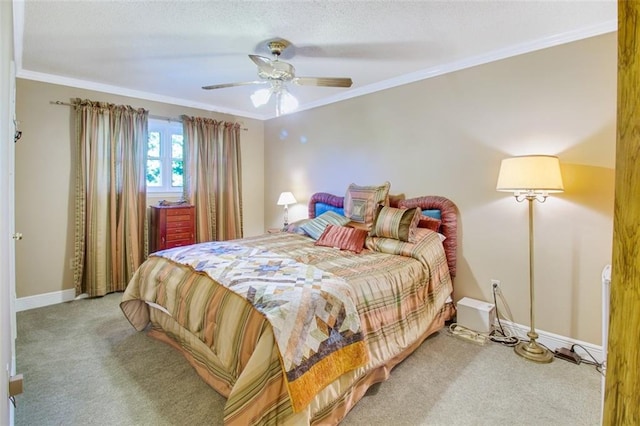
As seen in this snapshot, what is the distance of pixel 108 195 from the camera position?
395 centimetres

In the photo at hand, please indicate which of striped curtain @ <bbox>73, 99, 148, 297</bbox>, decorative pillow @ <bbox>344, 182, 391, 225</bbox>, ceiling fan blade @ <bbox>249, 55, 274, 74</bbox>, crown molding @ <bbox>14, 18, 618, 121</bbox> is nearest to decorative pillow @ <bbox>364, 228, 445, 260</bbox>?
decorative pillow @ <bbox>344, 182, 391, 225</bbox>

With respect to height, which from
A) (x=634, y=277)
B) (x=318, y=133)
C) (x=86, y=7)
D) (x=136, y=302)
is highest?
(x=86, y=7)

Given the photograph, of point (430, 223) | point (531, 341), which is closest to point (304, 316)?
point (430, 223)

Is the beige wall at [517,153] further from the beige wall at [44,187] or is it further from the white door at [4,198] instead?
the beige wall at [44,187]

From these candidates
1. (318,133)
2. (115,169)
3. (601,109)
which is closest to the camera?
(601,109)

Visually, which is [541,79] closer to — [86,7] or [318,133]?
[318,133]

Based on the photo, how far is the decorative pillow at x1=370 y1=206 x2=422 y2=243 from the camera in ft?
9.75

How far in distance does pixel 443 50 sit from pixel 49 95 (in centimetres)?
421

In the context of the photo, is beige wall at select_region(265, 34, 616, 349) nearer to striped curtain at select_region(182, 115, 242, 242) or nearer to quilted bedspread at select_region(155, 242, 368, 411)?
quilted bedspread at select_region(155, 242, 368, 411)

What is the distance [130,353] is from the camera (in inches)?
100

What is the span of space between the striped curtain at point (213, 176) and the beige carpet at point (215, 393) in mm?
2228

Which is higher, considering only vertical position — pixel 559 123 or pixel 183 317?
pixel 559 123

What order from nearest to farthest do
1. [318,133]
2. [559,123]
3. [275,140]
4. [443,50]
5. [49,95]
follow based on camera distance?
[559,123] < [443,50] < [49,95] < [318,133] < [275,140]

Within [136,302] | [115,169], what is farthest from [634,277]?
[115,169]
